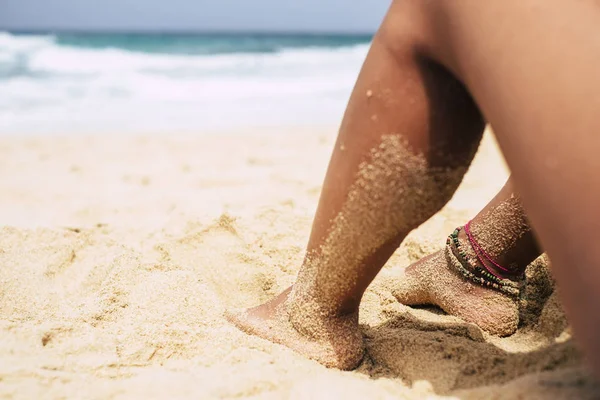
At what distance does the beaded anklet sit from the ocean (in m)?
3.49

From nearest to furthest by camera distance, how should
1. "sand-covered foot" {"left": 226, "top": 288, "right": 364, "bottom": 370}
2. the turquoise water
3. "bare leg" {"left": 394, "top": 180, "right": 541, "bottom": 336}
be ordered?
"sand-covered foot" {"left": 226, "top": 288, "right": 364, "bottom": 370}, "bare leg" {"left": 394, "top": 180, "right": 541, "bottom": 336}, the turquoise water

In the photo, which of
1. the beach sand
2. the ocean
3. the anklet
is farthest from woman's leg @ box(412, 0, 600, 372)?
the ocean

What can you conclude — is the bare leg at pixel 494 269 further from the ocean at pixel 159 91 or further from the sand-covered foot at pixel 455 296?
the ocean at pixel 159 91

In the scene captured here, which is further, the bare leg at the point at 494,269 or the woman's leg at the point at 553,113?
the bare leg at the point at 494,269

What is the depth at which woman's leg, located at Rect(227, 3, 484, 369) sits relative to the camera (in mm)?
722

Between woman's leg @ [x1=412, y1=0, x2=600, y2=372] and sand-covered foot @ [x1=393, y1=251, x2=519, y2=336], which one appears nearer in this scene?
woman's leg @ [x1=412, y1=0, x2=600, y2=372]

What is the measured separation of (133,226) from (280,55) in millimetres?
11343

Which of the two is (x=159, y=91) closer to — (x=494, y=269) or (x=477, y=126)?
(x=494, y=269)

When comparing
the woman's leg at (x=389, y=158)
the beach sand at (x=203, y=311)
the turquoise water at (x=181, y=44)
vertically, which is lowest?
the turquoise water at (x=181, y=44)

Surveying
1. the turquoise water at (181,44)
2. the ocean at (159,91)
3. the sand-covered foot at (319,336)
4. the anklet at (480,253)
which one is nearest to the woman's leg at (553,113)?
the sand-covered foot at (319,336)

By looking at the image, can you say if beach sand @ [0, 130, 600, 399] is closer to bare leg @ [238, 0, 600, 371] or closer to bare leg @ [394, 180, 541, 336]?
bare leg @ [394, 180, 541, 336]

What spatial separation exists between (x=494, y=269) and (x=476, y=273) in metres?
0.04

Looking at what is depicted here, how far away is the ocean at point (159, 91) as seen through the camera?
486cm

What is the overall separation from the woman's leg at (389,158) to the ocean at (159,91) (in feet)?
12.3
